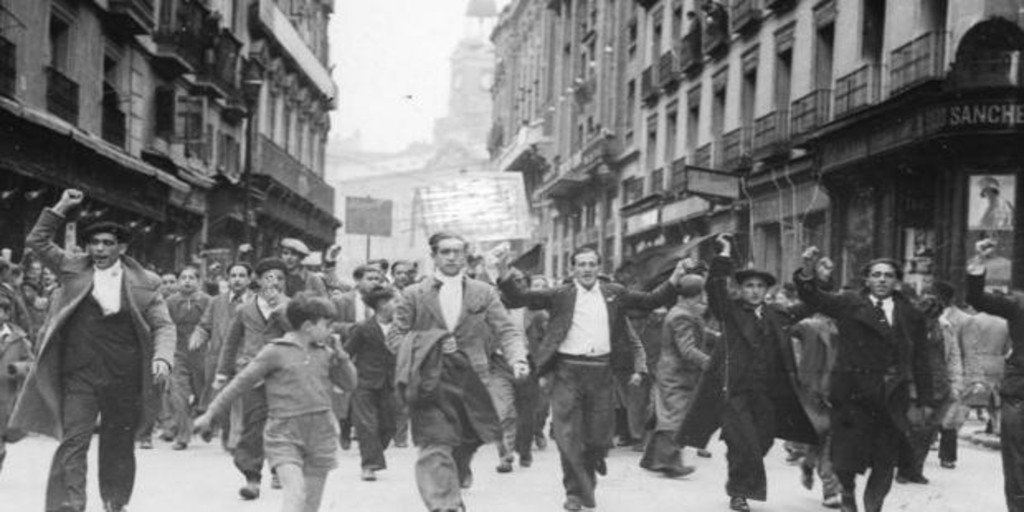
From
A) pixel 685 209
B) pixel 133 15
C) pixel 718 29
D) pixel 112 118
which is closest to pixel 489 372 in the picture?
pixel 133 15

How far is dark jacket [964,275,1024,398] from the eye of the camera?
785 centimetres

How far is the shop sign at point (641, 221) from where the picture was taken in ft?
108

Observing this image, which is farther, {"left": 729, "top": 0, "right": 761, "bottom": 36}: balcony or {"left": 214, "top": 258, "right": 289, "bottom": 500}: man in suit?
{"left": 729, "top": 0, "right": 761, "bottom": 36}: balcony

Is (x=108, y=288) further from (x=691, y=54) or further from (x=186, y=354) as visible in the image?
(x=691, y=54)

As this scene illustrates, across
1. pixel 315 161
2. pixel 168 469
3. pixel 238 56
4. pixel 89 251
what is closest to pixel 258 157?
pixel 238 56

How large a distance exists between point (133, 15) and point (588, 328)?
14.9 meters

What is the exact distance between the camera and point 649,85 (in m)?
34.6

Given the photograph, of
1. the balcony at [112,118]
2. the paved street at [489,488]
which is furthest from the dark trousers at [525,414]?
the balcony at [112,118]

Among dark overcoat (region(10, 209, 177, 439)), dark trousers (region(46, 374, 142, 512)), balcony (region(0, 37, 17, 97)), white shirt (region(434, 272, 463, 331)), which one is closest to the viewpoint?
dark trousers (region(46, 374, 142, 512))

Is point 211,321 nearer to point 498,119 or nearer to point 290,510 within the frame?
point 290,510

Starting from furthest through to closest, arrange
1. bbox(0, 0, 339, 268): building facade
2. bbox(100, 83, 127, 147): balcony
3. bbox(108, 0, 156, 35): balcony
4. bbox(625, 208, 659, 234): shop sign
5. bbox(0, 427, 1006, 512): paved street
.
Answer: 1. bbox(625, 208, 659, 234): shop sign
2. bbox(100, 83, 127, 147): balcony
3. bbox(108, 0, 156, 35): balcony
4. bbox(0, 0, 339, 268): building facade
5. bbox(0, 427, 1006, 512): paved street

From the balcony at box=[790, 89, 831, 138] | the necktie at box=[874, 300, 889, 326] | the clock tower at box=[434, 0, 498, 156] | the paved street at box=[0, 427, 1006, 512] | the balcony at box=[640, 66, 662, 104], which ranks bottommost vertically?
the paved street at box=[0, 427, 1006, 512]

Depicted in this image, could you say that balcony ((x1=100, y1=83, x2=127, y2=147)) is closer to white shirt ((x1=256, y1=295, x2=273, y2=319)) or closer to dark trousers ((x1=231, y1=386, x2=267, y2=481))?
white shirt ((x1=256, y1=295, x2=273, y2=319))

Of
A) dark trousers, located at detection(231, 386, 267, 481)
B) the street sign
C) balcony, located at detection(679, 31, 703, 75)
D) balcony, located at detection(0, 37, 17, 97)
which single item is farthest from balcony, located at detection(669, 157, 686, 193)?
dark trousers, located at detection(231, 386, 267, 481)
